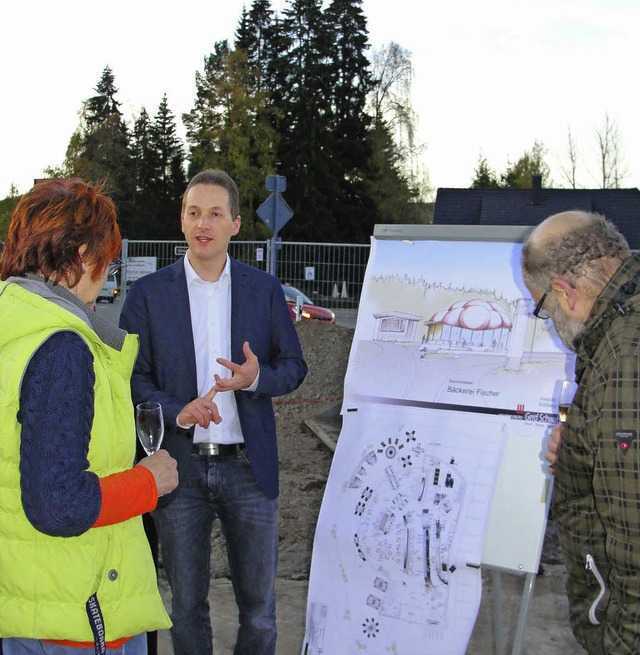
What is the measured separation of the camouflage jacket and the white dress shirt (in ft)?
3.92

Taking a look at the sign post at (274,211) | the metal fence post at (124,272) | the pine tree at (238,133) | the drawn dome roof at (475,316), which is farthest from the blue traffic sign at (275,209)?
the pine tree at (238,133)

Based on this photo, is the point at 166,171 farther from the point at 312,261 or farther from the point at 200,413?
the point at 200,413

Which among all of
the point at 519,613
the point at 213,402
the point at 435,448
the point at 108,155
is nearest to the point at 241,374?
the point at 213,402

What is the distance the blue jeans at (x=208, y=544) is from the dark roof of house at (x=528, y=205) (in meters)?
16.5

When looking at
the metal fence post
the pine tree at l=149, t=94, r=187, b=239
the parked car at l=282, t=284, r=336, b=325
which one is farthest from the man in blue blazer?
the pine tree at l=149, t=94, r=187, b=239

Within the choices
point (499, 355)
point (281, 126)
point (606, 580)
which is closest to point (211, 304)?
point (499, 355)

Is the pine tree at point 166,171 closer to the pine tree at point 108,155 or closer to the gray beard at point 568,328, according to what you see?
the pine tree at point 108,155

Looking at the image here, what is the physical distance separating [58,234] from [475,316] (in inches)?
70.3

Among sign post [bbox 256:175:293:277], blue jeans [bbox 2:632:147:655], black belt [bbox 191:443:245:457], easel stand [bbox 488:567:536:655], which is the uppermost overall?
sign post [bbox 256:175:293:277]

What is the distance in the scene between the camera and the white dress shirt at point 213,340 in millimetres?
2637

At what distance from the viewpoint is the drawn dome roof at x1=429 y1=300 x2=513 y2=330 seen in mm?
2920

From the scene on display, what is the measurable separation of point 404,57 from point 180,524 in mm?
39252

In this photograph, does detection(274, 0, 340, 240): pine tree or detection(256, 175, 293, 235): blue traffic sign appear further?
detection(274, 0, 340, 240): pine tree

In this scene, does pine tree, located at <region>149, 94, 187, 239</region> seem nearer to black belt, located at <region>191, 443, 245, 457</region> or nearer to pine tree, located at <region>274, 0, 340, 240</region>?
pine tree, located at <region>274, 0, 340, 240</region>
